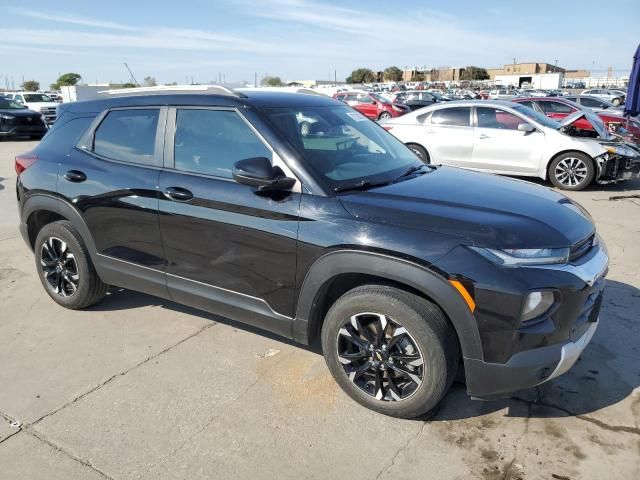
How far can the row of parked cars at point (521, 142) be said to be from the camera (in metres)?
8.90

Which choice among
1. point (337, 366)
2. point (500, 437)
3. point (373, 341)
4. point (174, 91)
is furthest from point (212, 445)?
point (174, 91)

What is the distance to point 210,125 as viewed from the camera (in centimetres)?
337

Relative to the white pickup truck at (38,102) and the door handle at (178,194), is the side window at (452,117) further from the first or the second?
the white pickup truck at (38,102)

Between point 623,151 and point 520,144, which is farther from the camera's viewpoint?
point 520,144

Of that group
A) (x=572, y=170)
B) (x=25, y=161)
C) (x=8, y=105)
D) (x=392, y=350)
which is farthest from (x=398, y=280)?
(x=8, y=105)

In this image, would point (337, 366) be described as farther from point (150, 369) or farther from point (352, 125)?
point (352, 125)

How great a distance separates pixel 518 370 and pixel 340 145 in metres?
1.81

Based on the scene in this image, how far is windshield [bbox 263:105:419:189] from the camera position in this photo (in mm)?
3124

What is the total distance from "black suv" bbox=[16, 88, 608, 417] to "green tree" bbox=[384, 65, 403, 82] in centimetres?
10168

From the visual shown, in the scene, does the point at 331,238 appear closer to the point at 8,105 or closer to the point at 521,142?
the point at 521,142

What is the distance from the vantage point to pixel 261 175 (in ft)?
9.39

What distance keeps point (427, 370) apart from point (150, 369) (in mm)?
1922

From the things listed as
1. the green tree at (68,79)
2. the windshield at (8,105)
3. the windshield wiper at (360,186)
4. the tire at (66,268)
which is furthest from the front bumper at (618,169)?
→ the green tree at (68,79)

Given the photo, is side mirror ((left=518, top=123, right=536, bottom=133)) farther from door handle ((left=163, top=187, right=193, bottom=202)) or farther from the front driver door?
door handle ((left=163, top=187, right=193, bottom=202))
